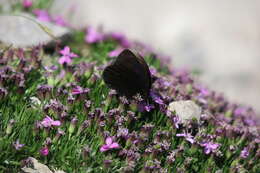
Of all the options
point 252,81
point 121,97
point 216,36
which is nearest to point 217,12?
point 216,36

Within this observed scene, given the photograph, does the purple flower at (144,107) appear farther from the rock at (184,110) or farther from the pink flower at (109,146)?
the pink flower at (109,146)

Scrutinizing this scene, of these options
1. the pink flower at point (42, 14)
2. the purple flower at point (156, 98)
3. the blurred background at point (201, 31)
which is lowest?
the blurred background at point (201, 31)

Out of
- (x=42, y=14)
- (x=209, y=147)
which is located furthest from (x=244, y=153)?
(x=42, y=14)

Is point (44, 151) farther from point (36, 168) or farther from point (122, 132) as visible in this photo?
point (122, 132)

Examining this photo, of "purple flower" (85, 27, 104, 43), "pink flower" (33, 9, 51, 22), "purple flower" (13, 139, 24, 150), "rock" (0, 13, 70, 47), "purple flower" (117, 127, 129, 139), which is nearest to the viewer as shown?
"purple flower" (13, 139, 24, 150)

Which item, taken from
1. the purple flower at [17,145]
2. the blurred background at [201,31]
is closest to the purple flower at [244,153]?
the purple flower at [17,145]

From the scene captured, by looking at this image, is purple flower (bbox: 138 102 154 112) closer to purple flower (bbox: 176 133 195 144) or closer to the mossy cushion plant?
the mossy cushion plant

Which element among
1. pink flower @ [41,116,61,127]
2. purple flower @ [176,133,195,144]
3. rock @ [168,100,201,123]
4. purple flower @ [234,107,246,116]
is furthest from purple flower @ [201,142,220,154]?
purple flower @ [234,107,246,116]
